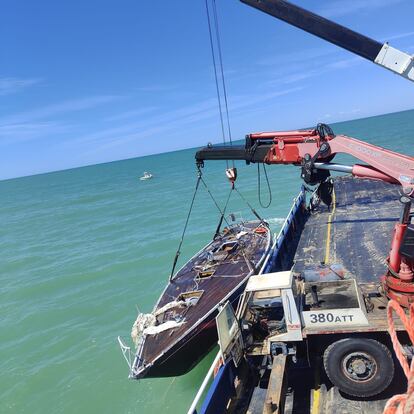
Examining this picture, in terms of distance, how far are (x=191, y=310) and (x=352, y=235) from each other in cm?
853

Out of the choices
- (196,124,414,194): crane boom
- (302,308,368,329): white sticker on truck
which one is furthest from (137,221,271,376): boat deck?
(302,308,368,329): white sticker on truck

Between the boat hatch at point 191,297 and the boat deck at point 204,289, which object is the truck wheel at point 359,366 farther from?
the boat hatch at point 191,297

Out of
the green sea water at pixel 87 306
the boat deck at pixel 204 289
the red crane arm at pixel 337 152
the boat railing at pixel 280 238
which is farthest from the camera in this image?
the green sea water at pixel 87 306

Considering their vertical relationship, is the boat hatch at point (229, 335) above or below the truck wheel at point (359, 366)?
above

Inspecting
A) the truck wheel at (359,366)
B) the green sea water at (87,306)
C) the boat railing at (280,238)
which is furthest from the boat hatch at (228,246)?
the truck wheel at (359,366)

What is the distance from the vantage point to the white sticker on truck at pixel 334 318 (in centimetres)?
718

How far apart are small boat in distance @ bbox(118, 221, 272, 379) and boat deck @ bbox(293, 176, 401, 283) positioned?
2216 mm

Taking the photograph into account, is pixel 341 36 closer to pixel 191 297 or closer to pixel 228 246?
pixel 191 297

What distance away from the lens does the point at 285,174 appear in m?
68.4

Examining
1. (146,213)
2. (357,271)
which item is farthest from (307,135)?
(146,213)

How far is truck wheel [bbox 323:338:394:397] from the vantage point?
22.6 feet

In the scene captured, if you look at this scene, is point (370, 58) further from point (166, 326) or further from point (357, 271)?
point (166, 326)

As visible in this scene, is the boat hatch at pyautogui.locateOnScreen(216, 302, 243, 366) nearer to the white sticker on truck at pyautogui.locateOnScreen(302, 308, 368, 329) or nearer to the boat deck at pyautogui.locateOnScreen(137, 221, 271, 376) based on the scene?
the white sticker on truck at pyautogui.locateOnScreen(302, 308, 368, 329)

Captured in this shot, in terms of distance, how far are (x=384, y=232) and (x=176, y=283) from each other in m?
9.49
